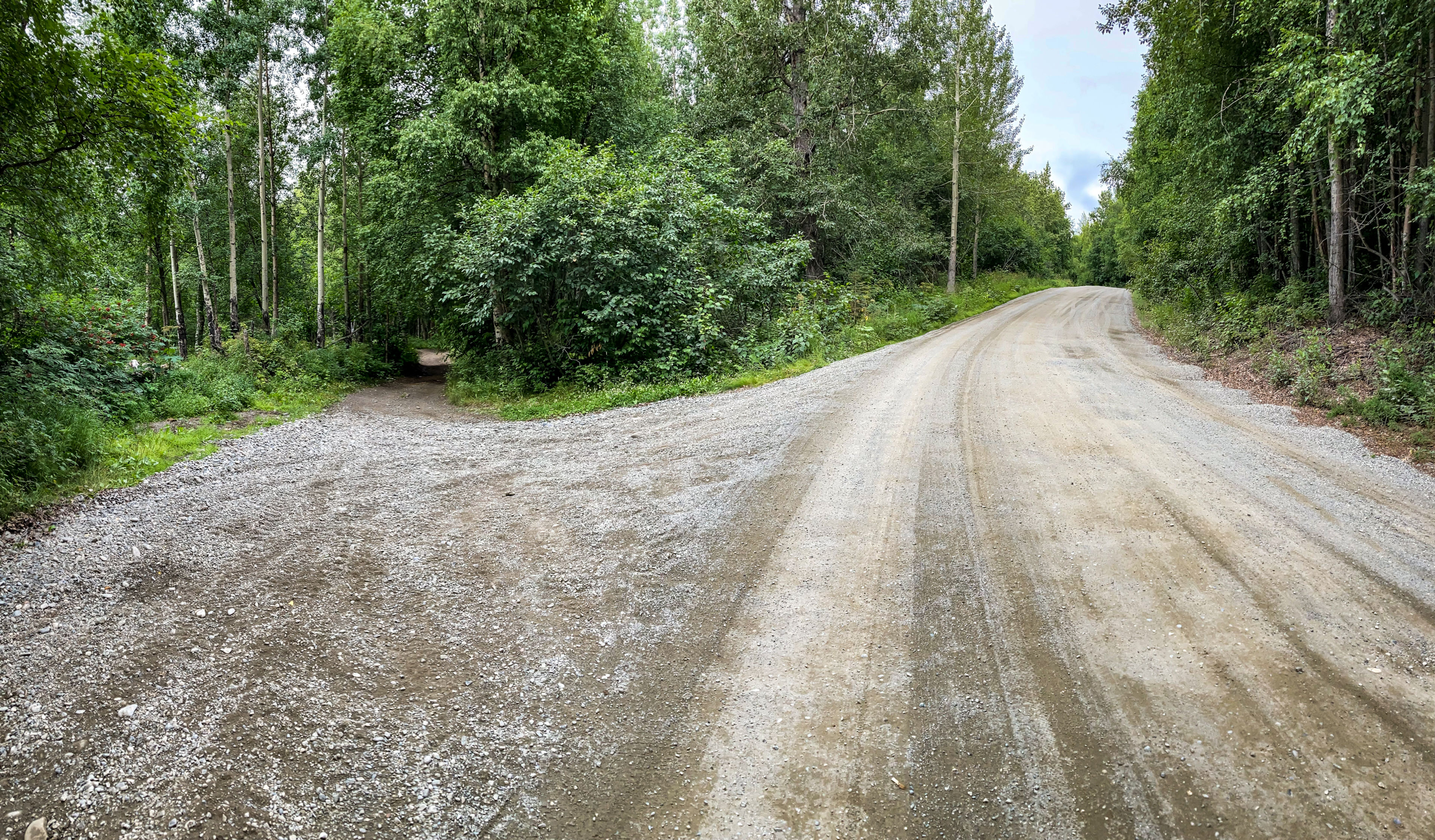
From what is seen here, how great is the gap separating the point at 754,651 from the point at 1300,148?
12.0m

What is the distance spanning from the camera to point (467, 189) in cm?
1727

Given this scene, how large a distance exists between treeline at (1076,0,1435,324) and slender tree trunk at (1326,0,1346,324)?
0.03 metres

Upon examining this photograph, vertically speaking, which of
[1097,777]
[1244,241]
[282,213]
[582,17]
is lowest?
[1097,777]

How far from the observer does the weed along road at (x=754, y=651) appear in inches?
90.3

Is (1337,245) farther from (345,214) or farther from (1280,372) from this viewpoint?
(345,214)

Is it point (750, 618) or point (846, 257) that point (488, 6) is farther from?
point (750, 618)

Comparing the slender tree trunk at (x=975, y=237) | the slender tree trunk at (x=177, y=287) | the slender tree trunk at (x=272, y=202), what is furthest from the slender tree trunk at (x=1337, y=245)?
the slender tree trunk at (x=177, y=287)

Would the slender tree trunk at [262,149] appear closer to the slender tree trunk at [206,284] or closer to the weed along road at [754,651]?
the slender tree trunk at [206,284]

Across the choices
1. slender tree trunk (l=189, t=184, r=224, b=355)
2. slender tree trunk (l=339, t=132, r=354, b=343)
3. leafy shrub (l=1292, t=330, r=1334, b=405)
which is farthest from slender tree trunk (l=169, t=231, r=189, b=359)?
leafy shrub (l=1292, t=330, r=1334, b=405)

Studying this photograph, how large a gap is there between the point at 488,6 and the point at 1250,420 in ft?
55.6

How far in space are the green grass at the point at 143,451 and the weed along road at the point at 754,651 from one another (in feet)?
1.28

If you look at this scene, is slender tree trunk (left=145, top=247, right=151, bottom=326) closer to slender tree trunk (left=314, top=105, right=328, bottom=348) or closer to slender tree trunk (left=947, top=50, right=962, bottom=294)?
slender tree trunk (left=314, top=105, right=328, bottom=348)

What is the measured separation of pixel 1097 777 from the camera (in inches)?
92.4

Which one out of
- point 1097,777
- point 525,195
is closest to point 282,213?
point 525,195
